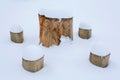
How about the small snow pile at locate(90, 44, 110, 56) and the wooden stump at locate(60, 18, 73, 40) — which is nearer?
the small snow pile at locate(90, 44, 110, 56)

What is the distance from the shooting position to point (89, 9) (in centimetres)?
546

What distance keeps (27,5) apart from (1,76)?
115 inches

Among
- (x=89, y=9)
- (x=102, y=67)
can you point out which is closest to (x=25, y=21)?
(x=89, y=9)

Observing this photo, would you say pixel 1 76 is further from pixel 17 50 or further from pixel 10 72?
pixel 17 50

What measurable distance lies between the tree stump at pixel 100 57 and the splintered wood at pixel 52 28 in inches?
27.4

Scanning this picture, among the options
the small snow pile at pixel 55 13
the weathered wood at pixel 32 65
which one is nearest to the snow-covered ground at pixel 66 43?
the weathered wood at pixel 32 65

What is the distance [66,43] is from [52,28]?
39 centimetres

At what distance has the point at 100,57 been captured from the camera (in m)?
2.98

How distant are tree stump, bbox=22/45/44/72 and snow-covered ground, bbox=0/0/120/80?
7 centimetres

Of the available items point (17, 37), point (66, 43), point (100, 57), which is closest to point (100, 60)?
point (100, 57)

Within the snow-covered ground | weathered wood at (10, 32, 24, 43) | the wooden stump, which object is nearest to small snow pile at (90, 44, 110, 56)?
the snow-covered ground

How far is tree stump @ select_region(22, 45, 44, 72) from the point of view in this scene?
276 centimetres

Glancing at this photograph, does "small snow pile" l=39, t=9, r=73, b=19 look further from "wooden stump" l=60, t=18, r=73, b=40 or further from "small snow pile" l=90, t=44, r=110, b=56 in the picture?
"small snow pile" l=90, t=44, r=110, b=56

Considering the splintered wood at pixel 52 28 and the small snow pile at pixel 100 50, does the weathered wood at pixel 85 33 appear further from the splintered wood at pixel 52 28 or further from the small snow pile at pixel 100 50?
the small snow pile at pixel 100 50
